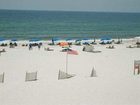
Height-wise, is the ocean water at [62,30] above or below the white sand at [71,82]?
above

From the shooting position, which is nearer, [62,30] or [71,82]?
[71,82]

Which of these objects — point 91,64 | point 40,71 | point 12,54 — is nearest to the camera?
point 40,71

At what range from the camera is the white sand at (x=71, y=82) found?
14.6 m

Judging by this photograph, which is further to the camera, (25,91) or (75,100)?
(25,91)

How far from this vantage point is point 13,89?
1609 centimetres

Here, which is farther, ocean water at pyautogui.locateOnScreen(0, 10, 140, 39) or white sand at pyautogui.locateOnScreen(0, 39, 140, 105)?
ocean water at pyautogui.locateOnScreen(0, 10, 140, 39)

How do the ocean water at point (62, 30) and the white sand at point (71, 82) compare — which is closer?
the white sand at point (71, 82)

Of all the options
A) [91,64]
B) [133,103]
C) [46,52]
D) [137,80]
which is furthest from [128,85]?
[46,52]

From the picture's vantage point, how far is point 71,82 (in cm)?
1772

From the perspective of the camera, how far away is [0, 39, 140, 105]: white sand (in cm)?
1459

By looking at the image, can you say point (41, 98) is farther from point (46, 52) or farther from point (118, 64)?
point (46, 52)

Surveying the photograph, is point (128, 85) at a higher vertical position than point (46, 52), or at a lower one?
lower

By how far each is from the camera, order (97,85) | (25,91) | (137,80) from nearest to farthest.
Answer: (25,91)
(97,85)
(137,80)

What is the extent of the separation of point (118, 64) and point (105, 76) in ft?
16.3
